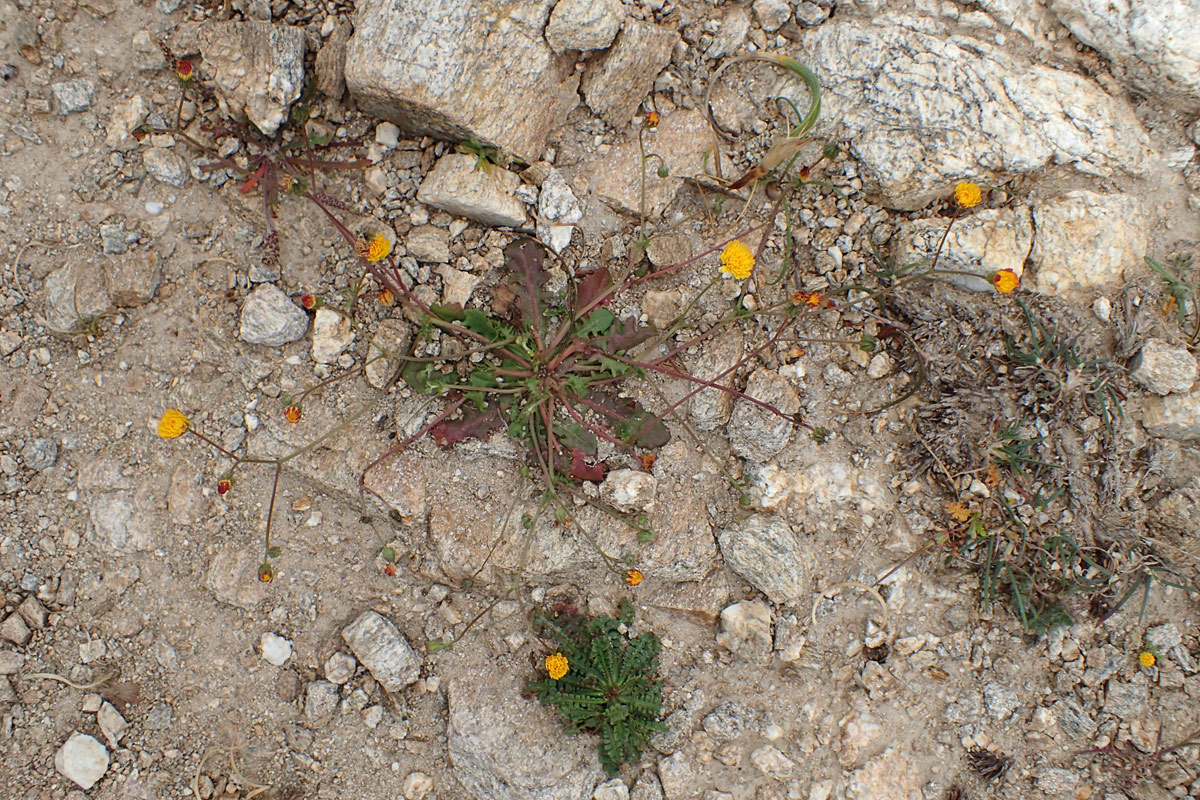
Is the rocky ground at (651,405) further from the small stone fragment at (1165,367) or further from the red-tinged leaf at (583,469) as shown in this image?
the red-tinged leaf at (583,469)

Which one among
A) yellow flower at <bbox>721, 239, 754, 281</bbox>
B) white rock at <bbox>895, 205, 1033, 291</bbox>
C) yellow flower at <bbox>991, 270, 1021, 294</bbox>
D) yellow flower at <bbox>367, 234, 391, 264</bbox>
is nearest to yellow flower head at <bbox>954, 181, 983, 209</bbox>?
white rock at <bbox>895, 205, 1033, 291</bbox>

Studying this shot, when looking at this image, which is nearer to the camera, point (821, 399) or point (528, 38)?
point (528, 38)

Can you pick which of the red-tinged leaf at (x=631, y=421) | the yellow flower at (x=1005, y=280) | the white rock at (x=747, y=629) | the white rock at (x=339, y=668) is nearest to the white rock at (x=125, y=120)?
the red-tinged leaf at (x=631, y=421)

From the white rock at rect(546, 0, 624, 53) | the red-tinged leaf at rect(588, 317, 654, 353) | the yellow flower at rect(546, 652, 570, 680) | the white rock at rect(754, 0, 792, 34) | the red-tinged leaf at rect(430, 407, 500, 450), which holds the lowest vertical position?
the yellow flower at rect(546, 652, 570, 680)

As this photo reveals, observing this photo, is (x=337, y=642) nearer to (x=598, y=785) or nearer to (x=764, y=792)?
(x=598, y=785)

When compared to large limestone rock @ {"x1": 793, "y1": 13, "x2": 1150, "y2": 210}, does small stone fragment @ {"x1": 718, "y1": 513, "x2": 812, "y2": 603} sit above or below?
below

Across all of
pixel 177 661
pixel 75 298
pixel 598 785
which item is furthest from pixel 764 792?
pixel 75 298

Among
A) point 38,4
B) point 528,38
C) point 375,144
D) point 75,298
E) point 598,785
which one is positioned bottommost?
point 598,785

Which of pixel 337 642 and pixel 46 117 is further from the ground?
pixel 46 117

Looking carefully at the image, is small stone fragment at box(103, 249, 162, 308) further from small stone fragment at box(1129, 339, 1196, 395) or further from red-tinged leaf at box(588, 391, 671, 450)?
small stone fragment at box(1129, 339, 1196, 395)
